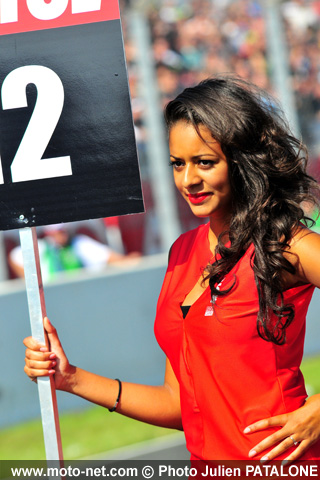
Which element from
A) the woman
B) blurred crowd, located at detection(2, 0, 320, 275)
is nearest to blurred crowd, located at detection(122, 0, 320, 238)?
blurred crowd, located at detection(2, 0, 320, 275)

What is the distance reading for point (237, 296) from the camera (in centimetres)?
212

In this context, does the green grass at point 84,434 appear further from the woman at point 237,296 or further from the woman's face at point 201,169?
the woman's face at point 201,169

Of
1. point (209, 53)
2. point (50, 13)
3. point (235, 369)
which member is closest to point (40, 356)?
point (235, 369)

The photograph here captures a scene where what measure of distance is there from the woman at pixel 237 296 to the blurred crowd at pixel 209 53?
4898 mm

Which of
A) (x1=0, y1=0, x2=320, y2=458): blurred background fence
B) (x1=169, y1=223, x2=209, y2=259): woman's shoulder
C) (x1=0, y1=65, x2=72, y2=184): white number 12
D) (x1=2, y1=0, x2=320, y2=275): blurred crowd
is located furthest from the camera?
A: (x1=2, y1=0, x2=320, y2=275): blurred crowd

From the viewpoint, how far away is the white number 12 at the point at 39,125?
2.17m

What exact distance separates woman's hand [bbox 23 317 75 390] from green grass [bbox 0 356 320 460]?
3.33m

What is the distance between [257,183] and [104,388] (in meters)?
0.80

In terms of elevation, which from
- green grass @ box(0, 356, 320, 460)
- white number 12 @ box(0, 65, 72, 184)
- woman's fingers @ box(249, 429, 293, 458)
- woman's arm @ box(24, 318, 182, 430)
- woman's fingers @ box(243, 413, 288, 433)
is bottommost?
green grass @ box(0, 356, 320, 460)

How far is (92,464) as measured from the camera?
16.8 feet

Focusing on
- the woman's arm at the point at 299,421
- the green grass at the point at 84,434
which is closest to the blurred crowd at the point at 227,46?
the green grass at the point at 84,434

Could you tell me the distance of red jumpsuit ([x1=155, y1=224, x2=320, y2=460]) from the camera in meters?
2.10

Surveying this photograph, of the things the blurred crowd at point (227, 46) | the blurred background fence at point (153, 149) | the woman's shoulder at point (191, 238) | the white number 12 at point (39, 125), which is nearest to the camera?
the white number 12 at point (39, 125)

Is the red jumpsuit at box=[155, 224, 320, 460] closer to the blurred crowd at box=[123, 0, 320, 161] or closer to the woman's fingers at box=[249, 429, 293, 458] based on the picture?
the woman's fingers at box=[249, 429, 293, 458]
